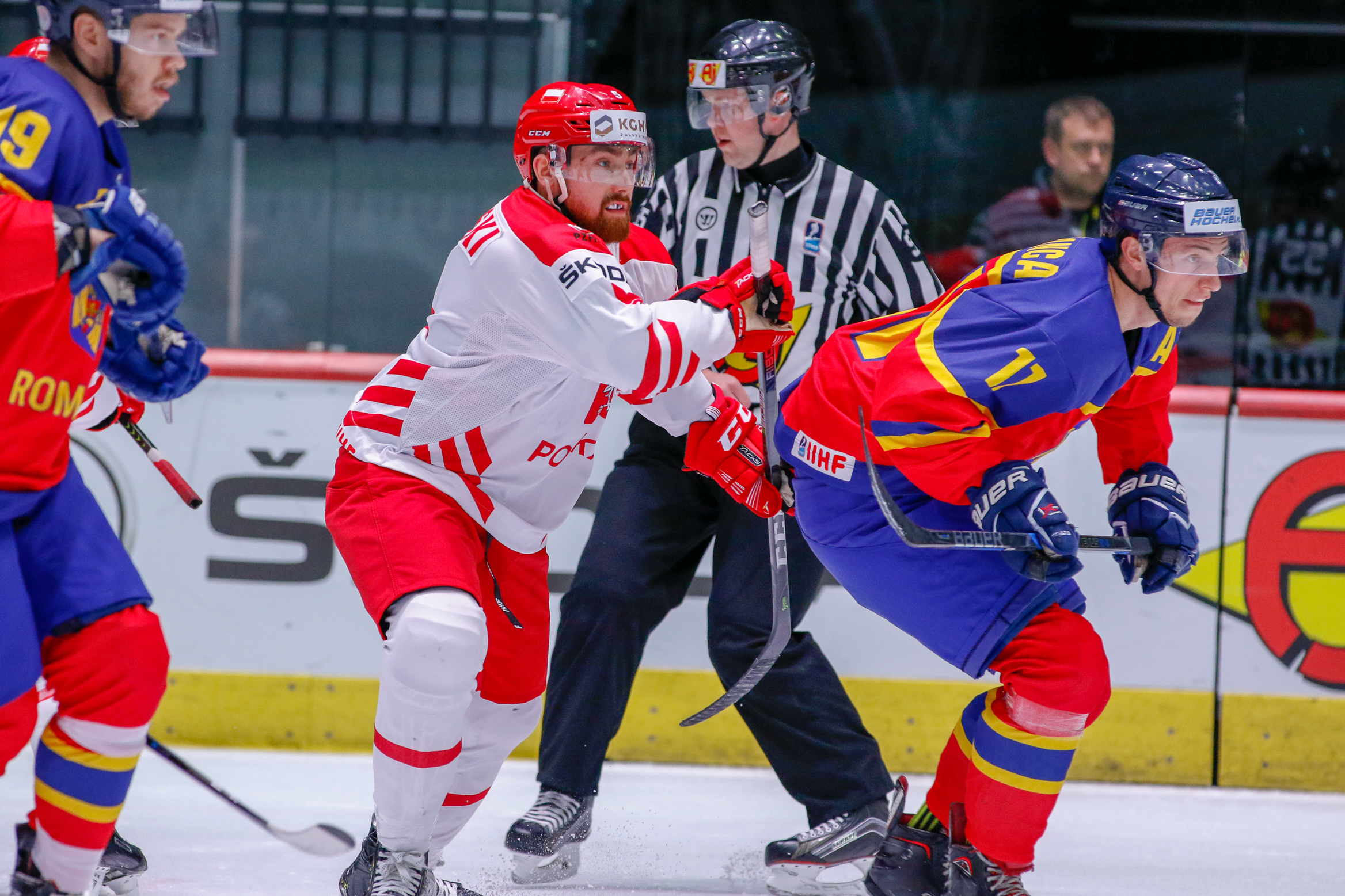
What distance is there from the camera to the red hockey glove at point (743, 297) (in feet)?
7.10

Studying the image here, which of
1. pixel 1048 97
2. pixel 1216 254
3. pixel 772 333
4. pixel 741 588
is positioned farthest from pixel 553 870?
pixel 1048 97

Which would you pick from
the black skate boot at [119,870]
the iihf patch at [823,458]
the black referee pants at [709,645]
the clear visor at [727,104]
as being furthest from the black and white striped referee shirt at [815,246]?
the black skate boot at [119,870]

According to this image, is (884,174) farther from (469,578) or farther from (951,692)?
(469,578)

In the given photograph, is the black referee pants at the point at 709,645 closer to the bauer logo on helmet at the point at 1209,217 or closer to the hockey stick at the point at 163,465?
the hockey stick at the point at 163,465

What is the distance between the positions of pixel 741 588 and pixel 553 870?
64 cm

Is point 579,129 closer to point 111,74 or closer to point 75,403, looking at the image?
point 111,74

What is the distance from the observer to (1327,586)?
3.26 meters

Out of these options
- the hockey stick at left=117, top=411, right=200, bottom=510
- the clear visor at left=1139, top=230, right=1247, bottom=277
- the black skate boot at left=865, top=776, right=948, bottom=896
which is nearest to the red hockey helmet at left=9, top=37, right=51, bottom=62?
the hockey stick at left=117, top=411, right=200, bottom=510

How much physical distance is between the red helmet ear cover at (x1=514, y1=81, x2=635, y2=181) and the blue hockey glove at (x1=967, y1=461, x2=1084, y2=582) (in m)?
0.85

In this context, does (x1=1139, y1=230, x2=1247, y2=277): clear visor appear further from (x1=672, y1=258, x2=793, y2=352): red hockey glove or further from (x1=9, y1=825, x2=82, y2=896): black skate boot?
(x1=9, y1=825, x2=82, y2=896): black skate boot

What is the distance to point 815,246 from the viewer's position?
2758 millimetres

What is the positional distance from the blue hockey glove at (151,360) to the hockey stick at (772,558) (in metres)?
0.97

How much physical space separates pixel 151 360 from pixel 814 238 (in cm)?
136

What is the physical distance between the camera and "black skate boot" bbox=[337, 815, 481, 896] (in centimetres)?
209
